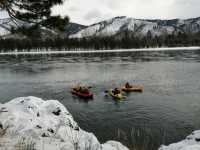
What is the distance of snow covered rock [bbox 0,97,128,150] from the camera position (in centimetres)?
796

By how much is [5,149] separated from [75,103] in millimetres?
26263

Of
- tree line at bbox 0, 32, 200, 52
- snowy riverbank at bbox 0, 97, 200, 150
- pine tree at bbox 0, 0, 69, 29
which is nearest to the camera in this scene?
snowy riverbank at bbox 0, 97, 200, 150

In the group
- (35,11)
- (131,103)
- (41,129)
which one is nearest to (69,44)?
(131,103)

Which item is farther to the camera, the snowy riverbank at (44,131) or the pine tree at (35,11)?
the pine tree at (35,11)

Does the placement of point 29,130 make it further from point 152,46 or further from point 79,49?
point 152,46

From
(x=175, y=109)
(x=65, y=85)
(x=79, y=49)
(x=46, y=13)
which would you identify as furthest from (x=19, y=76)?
(x=79, y=49)

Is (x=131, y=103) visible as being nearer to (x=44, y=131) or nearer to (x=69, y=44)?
(x=44, y=131)

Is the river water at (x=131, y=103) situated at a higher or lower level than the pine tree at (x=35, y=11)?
lower

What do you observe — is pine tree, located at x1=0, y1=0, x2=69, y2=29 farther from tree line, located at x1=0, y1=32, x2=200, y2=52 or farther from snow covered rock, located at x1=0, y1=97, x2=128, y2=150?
tree line, located at x1=0, y1=32, x2=200, y2=52

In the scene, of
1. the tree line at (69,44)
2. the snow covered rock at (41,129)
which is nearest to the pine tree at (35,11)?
the snow covered rock at (41,129)

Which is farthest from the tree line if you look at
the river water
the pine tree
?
the pine tree

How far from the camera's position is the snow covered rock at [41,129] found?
7965 millimetres

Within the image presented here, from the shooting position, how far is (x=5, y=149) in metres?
6.48

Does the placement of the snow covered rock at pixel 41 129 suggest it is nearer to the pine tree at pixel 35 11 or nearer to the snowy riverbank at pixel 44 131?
the snowy riverbank at pixel 44 131
